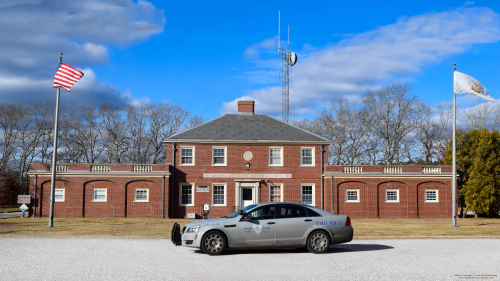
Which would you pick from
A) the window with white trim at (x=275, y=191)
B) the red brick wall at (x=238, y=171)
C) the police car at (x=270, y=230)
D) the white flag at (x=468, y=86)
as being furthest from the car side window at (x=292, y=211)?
the window with white trim at (x=275, y=191)

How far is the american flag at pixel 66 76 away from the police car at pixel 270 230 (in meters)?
12.8

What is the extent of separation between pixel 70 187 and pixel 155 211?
6.40 meters

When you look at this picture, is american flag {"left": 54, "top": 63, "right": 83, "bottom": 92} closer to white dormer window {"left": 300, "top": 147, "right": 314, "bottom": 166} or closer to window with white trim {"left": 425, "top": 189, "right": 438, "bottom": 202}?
white dormer window {"left": 300, "top": 147, "right": 314, "bottom": 166}

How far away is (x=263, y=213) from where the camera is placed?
12586 mm

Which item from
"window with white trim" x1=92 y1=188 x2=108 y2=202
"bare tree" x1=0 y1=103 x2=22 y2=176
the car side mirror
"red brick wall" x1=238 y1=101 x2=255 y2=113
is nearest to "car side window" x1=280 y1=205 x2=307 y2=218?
the car side mirror

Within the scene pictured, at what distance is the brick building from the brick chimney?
374 cm

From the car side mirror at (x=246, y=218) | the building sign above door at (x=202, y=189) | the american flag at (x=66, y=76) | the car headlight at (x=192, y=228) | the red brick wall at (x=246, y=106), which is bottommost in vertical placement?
the car headlight at (x=192, y=228)

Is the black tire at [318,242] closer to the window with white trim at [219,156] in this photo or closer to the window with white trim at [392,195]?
the window with white trim at [219,156]

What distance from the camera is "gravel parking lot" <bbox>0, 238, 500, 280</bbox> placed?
900 cm

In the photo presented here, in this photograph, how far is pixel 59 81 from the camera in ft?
72.2

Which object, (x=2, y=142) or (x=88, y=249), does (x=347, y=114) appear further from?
(x=88, y=249)

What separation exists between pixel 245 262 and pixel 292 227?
2196mm

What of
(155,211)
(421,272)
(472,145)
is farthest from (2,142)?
(421,272)

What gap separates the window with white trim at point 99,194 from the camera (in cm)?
3158
